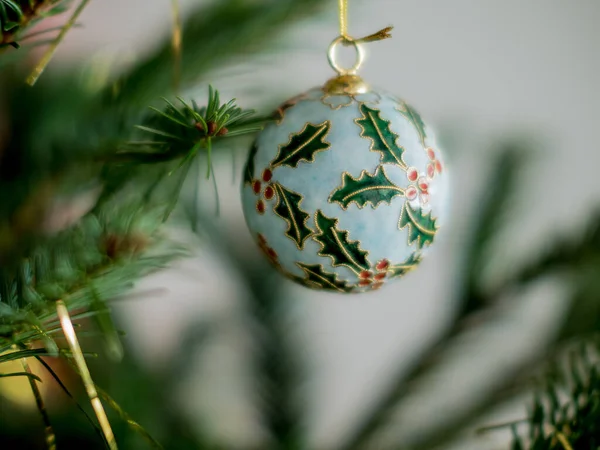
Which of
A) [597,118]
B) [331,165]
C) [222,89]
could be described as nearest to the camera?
[331,165]

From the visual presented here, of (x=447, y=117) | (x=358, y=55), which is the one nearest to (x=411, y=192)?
(x=358, y=55)

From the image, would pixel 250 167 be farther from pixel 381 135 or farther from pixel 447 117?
pixel 447 117

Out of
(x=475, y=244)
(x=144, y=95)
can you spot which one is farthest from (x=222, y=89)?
(x=475, y=244)

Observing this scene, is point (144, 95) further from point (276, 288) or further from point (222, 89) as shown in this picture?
point (276, 288)

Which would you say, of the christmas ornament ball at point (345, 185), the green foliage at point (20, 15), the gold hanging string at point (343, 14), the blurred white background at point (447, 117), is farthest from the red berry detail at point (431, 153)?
the blurred white background at point (447, 117)

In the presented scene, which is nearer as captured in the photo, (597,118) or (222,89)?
(222,89)

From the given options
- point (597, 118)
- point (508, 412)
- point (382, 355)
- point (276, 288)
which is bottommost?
point (508, 412)

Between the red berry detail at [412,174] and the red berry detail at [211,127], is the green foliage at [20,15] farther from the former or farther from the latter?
the red berry detail at [412,174]
